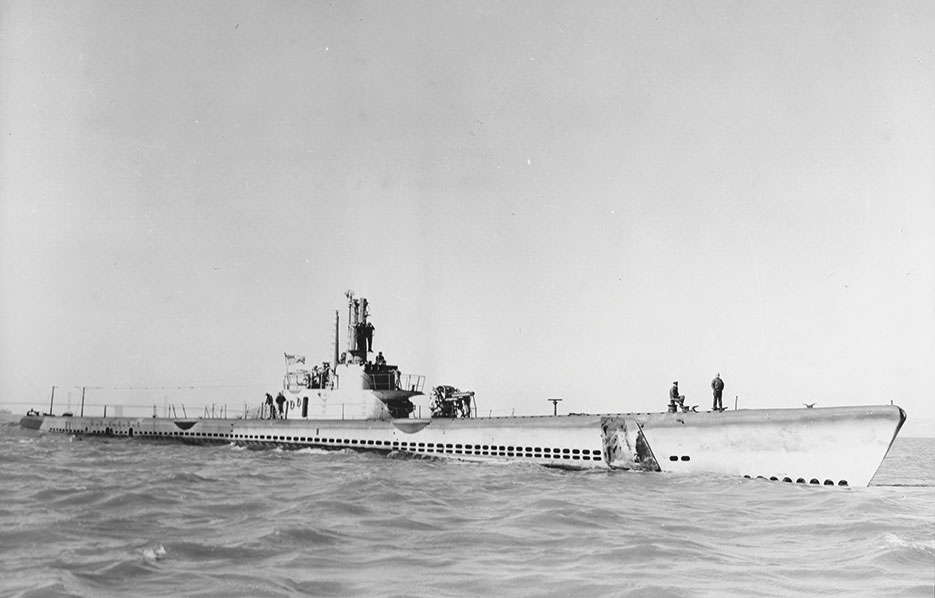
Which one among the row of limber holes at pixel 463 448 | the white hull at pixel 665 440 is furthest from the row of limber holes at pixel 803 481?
the row of limber holes at pixel 463 448

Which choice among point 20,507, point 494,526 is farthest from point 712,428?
point 20,507

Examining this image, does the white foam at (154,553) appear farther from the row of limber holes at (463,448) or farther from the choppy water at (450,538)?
the row of limber holes at (463,448)

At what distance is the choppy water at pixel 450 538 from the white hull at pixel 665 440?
1.04 meters

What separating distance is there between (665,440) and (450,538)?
10863mm

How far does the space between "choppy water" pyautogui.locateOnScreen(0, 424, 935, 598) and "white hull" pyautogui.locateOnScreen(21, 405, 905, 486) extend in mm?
1045

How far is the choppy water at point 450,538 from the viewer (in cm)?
713

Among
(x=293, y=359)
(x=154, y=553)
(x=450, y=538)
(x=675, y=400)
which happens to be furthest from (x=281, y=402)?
(x=154, y=553)

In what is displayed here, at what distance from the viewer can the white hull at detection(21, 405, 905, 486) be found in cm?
1589

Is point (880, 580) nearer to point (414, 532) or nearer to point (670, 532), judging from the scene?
point (670, 532)

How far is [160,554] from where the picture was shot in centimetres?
800

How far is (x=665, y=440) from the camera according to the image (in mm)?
18719

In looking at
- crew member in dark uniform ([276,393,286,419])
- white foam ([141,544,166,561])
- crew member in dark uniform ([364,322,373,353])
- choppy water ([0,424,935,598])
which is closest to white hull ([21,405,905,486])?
choppy water ([0,424,935,598])

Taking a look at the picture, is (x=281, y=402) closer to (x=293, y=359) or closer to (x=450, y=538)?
(x=293, y=359)

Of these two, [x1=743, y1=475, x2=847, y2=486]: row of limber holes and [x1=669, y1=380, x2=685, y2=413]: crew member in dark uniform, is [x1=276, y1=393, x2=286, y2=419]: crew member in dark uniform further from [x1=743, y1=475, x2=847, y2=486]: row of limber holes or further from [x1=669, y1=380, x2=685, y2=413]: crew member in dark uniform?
[x1=743, y1=475, x2=847, y2=486]: row of limber holes
